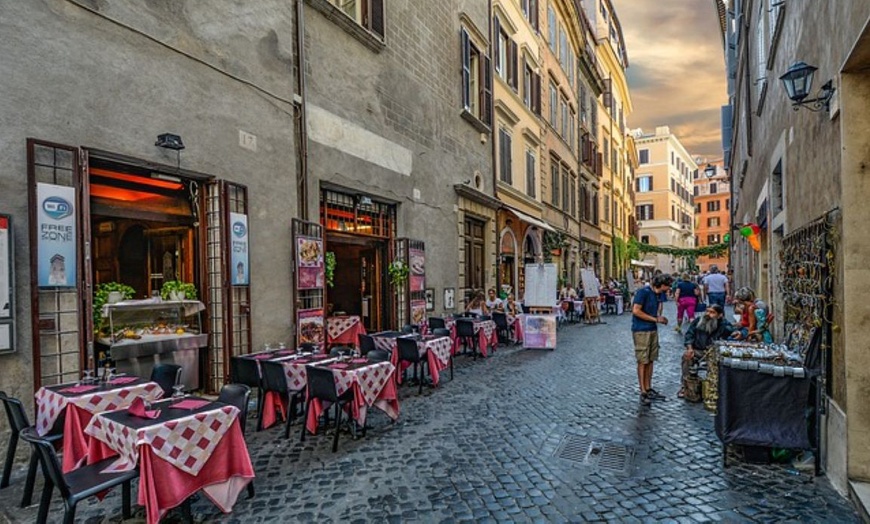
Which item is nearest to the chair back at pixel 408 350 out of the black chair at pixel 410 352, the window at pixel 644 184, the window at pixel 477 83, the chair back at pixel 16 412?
the black chair at pixel 410 352

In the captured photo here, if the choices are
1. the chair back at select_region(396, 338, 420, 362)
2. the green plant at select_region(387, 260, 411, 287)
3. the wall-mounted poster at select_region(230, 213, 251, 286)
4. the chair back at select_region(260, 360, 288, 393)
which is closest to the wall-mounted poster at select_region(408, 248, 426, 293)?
the green plant at select_region(387, 260, 411, 287)

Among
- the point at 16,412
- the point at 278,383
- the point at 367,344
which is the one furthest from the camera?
the point at 367,344

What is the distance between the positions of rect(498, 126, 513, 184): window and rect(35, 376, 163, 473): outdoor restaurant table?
43.6 feet

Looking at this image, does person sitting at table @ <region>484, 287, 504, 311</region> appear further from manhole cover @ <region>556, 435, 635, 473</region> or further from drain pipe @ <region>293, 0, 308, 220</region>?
manhole cover @ <region>556, 435, 635, 473</region>

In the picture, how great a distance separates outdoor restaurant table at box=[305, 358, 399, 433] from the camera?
17.7 feet

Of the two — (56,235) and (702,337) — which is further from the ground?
(56,235)

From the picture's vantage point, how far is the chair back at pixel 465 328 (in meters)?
10.7

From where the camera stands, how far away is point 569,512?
3828mm

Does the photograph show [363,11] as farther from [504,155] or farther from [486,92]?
[504,155]

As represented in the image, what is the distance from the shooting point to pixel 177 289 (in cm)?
676

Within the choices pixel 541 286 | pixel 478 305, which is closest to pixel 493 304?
pixel 478 305

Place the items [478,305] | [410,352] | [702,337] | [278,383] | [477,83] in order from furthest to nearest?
[477,83], [478,305], [410,352], [702,337], [278,383]

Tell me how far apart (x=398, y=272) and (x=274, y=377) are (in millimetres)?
5272

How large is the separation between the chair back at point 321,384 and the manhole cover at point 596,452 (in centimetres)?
230
